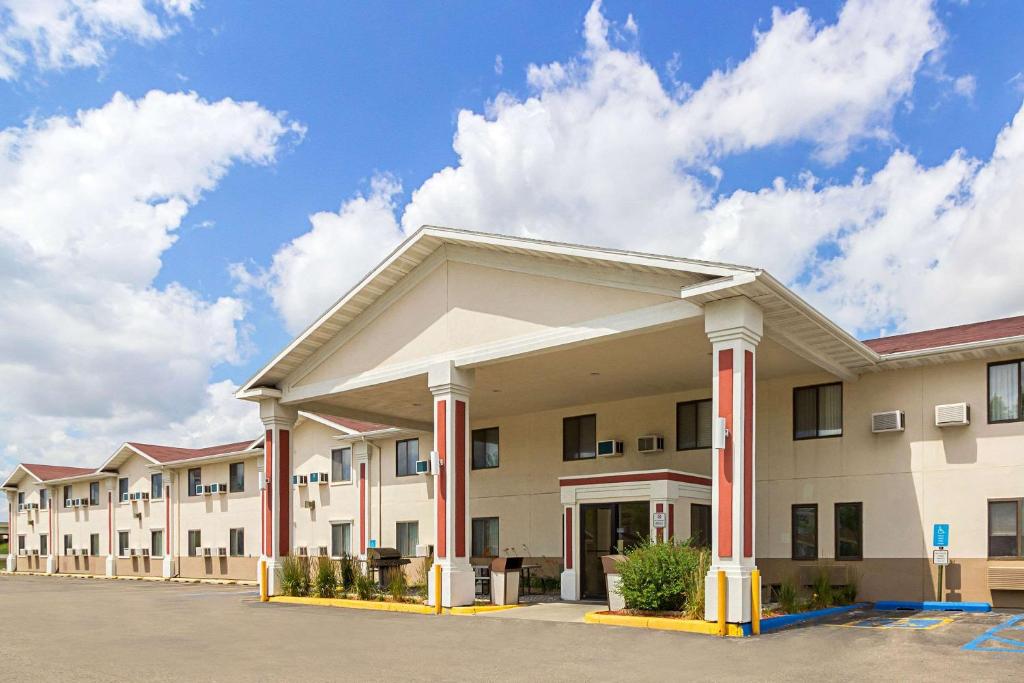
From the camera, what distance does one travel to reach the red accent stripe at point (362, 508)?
29.3 metres

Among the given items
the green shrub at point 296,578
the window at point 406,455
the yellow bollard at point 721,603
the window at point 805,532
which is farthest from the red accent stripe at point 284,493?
the yellow bollard at point 721,603

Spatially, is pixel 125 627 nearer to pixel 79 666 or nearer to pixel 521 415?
pixel 79 666

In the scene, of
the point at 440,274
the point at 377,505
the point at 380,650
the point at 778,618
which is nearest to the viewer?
the point at 380,650

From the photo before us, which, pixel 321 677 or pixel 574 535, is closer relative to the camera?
pixel 321 677

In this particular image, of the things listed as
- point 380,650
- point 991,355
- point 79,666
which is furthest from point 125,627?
point 991,355

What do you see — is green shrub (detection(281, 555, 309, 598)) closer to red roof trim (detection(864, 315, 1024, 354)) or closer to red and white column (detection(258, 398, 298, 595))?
red and white column (detection(258, 398, 298, 595))

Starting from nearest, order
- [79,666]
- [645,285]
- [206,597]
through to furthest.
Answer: [79,666], [645,285], [206,597]

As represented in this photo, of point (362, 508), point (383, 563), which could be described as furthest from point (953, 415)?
point (362, 508)

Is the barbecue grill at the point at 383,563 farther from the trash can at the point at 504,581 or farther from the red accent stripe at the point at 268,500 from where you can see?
the trash can at the point at 504,581

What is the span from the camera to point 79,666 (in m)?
11.6

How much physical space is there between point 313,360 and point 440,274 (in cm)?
473

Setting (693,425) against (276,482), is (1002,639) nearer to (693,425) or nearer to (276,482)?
(693,425)

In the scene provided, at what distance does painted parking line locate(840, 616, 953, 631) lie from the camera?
14.6m

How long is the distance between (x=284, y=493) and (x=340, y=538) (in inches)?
326
